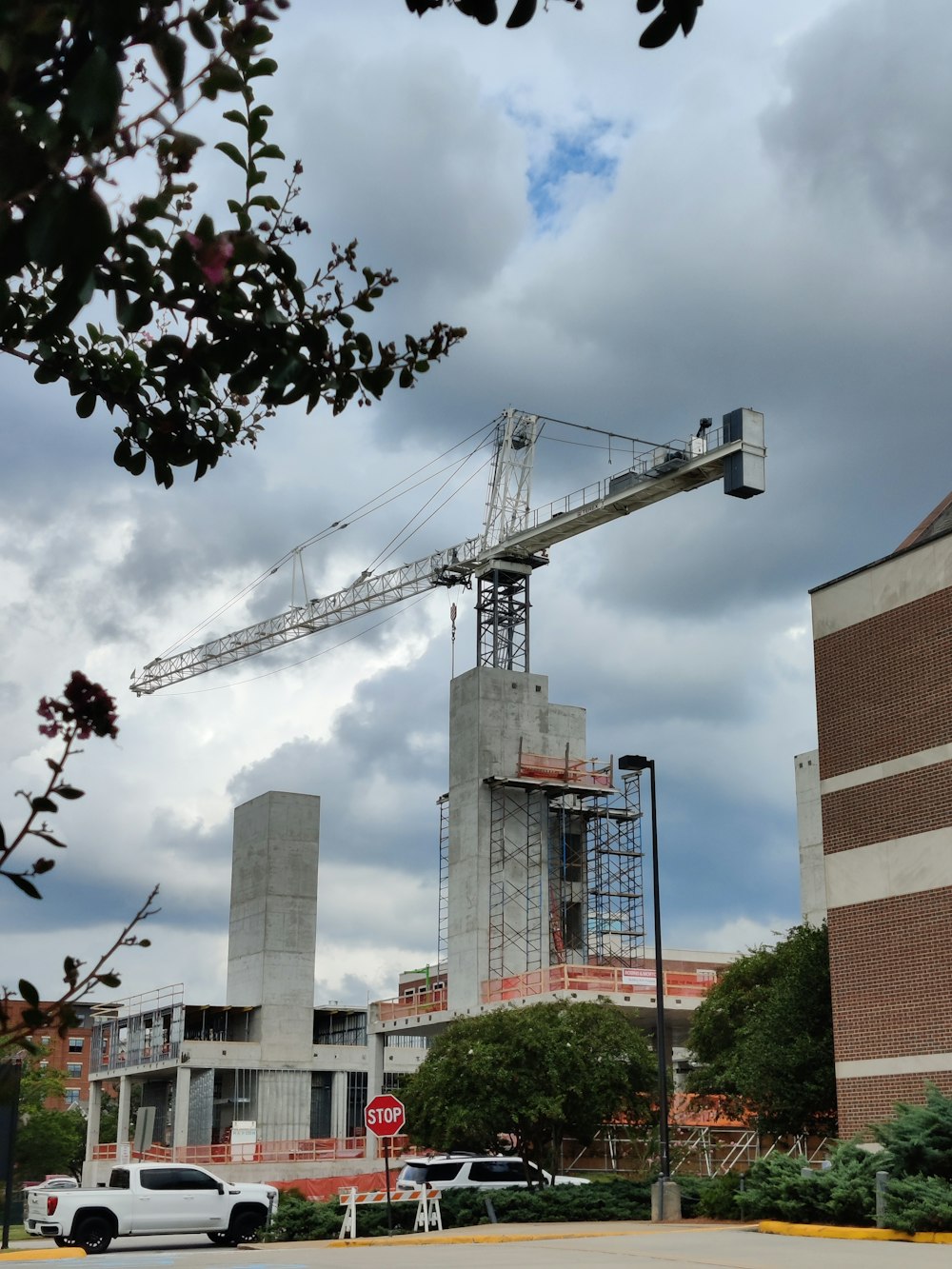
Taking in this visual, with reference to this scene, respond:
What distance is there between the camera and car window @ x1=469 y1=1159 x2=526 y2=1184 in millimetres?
34938

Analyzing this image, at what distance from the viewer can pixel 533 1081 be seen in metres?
38.3

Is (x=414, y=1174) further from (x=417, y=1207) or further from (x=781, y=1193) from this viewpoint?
(x=781, y=1193)

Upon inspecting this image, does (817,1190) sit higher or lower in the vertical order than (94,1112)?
higher

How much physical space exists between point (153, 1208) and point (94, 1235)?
1.36 m

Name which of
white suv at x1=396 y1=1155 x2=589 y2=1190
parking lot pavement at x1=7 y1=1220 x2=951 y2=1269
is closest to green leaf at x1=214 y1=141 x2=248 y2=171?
parking lot pavement at x1=7 y1=1220 x2=951 y2=1269

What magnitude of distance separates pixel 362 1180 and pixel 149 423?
156ft

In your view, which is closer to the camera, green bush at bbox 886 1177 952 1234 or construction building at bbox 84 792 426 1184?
green bush at bbox 886 1177 952 1234

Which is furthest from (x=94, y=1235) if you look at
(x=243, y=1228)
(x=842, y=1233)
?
(x=842, y=1233)

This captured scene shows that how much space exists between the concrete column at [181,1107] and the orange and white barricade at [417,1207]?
41452mm

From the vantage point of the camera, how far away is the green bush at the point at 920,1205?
22734mm

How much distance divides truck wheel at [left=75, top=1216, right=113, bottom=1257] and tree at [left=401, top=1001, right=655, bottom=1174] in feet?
32.2

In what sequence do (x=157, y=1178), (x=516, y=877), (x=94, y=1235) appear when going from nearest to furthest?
1. (x=94, y=1235)
2. (x=157, y=1178)
3. (x=516, y=877)

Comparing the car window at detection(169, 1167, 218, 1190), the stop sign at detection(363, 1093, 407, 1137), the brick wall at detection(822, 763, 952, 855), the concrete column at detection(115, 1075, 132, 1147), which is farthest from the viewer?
the concrete column at detection(115, 1075, 132, 1147)

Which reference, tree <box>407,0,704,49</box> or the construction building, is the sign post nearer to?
tree <box>407,0,704,49</box>
